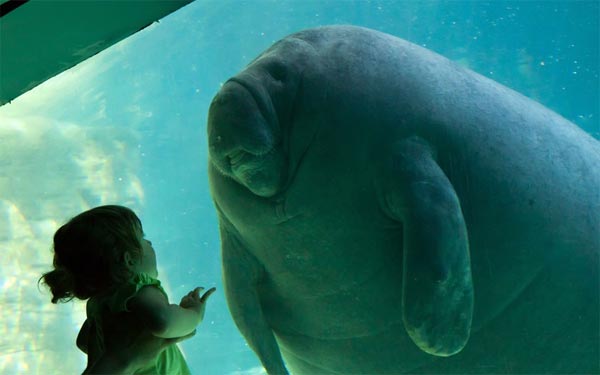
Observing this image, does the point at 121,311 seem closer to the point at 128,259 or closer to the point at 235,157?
the point at 128,259

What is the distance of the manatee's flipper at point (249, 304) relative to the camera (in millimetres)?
3590

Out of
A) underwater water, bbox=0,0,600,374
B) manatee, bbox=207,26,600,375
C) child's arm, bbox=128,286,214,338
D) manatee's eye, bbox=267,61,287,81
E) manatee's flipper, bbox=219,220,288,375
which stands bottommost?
underwater water, bbox=0,0,600,374

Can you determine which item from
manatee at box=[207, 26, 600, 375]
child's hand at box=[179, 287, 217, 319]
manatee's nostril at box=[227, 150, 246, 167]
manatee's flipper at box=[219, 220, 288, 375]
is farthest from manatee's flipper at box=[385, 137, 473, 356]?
child's hand at box=[179, 287, 217, 319]

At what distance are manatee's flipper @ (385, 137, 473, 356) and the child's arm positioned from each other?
4.06ft

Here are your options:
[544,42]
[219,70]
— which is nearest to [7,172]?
[219,70]

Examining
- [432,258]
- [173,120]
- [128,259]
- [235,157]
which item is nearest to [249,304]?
[235,157]

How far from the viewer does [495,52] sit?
98.8 ft

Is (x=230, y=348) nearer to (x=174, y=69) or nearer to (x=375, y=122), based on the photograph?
(x=174, y=69)

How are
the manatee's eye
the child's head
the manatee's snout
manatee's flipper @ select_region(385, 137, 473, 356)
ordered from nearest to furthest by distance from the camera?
the child's head
manatee's flipper @ select_region(385, 137, 473, 356)
the manatee's snout
the manatee's eye

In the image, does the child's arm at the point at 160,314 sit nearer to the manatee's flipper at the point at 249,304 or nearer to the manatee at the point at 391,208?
the manatee at the point at 391,208

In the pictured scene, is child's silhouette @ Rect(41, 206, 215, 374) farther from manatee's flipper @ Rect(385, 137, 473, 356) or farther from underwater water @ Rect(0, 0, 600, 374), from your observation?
underwater water @ Rect(0, 0, 600, 374)

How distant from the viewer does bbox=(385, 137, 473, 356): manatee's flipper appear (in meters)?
2.86

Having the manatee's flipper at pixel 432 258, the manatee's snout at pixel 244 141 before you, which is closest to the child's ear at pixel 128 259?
the manatee's snout at pixel 244 141

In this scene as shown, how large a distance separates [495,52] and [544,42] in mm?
7158
